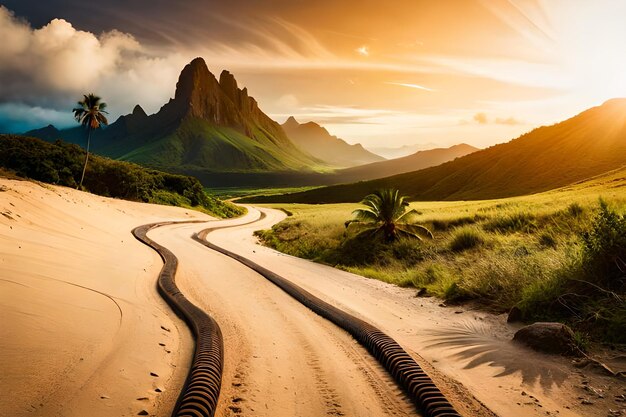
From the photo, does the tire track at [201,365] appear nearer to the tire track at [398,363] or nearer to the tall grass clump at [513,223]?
the tire track at [398,363]

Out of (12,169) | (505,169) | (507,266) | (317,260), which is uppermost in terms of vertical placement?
(505,169)

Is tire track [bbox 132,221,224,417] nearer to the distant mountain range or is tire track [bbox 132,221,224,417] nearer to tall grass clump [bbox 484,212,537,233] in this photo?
tall grass clump [bbox 484,212,537,233]

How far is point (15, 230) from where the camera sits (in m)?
14.0

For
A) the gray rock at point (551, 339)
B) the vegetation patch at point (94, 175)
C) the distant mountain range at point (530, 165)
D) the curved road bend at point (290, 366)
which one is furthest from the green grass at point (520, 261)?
the distant mountain range at point (530, 165)

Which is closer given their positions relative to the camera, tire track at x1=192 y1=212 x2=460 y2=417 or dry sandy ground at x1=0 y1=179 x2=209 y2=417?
dry sandy ground at x1=0 y1=179 x2=209 y2=417

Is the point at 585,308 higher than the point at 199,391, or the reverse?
the point at 585,308

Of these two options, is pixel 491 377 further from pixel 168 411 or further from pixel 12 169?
pixel 12 169

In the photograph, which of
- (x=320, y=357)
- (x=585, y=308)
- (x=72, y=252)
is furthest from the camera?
(x=72, y=252)

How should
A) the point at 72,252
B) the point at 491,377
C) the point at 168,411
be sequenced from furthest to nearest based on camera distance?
the point at 72,252
the point at 491,377
the point at 168,411

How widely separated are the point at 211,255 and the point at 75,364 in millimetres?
13182

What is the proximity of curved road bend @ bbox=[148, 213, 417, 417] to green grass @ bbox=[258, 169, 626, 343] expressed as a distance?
14.3ft

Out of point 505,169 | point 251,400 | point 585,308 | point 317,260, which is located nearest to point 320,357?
point 251,400

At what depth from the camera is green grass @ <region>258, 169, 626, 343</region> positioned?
7.88 metres

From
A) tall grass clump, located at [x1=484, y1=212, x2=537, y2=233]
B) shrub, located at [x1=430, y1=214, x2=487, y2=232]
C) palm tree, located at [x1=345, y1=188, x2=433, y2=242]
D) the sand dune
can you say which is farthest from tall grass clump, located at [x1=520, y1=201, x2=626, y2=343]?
shrub, located at [x1=430, y1=214, x2=487, y2=232]
